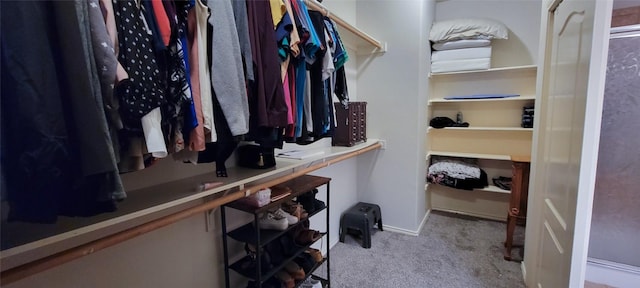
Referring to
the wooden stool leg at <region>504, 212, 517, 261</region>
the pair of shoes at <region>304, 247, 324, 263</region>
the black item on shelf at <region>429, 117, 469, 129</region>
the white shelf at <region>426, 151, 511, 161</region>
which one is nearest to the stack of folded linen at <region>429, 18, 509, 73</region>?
the black item on shelf at <region>429, 117, 469, 129</region>

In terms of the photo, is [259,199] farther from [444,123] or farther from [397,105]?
[444,123]

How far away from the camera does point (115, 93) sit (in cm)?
64

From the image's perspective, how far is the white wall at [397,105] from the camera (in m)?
2.50

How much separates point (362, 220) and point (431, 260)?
0.63 metres

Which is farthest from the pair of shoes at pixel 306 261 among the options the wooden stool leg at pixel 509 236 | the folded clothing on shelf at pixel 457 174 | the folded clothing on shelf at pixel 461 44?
the folded clothing on shelf at pixel 461 44

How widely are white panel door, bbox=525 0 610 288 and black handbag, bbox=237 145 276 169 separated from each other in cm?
123

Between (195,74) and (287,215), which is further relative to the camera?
(287,215)

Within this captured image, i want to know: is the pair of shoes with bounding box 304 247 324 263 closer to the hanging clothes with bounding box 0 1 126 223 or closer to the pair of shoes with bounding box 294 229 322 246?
the pair of shoes with bounding box 294 229 322 246

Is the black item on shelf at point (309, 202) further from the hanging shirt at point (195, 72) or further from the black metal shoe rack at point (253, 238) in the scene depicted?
the hanging shirt at point (195, 72)

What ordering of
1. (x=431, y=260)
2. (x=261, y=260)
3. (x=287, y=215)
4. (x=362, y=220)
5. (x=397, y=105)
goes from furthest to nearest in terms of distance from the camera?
(x=397, y=105) < (x=362, y=220) < (x=431, y=260) < (x=287, y=215) < (x=261, y=260)

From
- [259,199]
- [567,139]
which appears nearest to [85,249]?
[259,199]

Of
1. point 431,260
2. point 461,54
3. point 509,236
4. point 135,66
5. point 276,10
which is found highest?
point 461,54

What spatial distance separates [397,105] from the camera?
2609 mm

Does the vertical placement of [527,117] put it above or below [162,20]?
below
